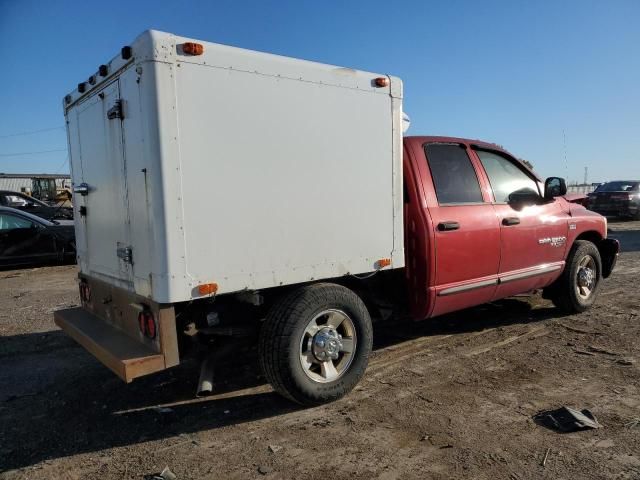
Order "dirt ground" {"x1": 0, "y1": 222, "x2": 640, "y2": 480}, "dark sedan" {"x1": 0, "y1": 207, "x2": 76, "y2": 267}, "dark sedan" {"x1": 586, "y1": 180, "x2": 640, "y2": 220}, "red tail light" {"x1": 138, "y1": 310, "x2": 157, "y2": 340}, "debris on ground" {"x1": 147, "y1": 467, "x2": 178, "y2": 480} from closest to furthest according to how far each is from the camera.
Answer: "debris on ground" {"x1": 147, "y1": 467, "x2": 178, "y2": 480}, "dirt ground" {"x1": 0, "y1": 222, "x2": 640, "y2": 480}, "red tail light" {"x1": 138, "y1": 310, "x2": 157, "y2": 340}, "dark sedan" {"x1": 0, "y1": 207, "x2": 76, "y2": 267}, "dark sedan" {"x1": 586, "y1": 180, "x2": 640, "y2": 220}

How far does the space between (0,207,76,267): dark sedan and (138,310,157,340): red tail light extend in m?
8.43

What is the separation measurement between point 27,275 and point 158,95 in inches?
343

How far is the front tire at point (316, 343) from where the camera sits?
3420 mm

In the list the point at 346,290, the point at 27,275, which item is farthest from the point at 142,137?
the point at 27,275

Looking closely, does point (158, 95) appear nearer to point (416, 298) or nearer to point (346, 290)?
point (346, 290)

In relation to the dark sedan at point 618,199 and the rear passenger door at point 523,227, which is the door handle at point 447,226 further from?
the dark sedan at point 618,199

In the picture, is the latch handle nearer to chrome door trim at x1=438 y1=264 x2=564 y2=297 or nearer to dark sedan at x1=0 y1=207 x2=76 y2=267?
chrome door trim at x1=438 y1=264 x2=564 y2=297

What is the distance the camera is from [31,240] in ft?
34.0

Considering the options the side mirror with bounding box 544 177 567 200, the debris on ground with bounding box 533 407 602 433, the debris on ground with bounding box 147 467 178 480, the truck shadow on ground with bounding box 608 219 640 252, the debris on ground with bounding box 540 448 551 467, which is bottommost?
the debris on ground with bounding box 540 448 551 467

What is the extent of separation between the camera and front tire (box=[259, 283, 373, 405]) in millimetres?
3420

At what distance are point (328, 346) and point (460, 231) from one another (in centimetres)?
166

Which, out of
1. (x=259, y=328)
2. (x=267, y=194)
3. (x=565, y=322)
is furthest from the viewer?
(x=565, y=322)

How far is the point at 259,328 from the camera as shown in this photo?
3.71 metres

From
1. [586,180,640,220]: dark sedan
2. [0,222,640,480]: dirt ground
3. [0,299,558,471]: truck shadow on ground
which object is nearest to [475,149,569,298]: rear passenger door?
[0,222,640,480]: dirt ground
